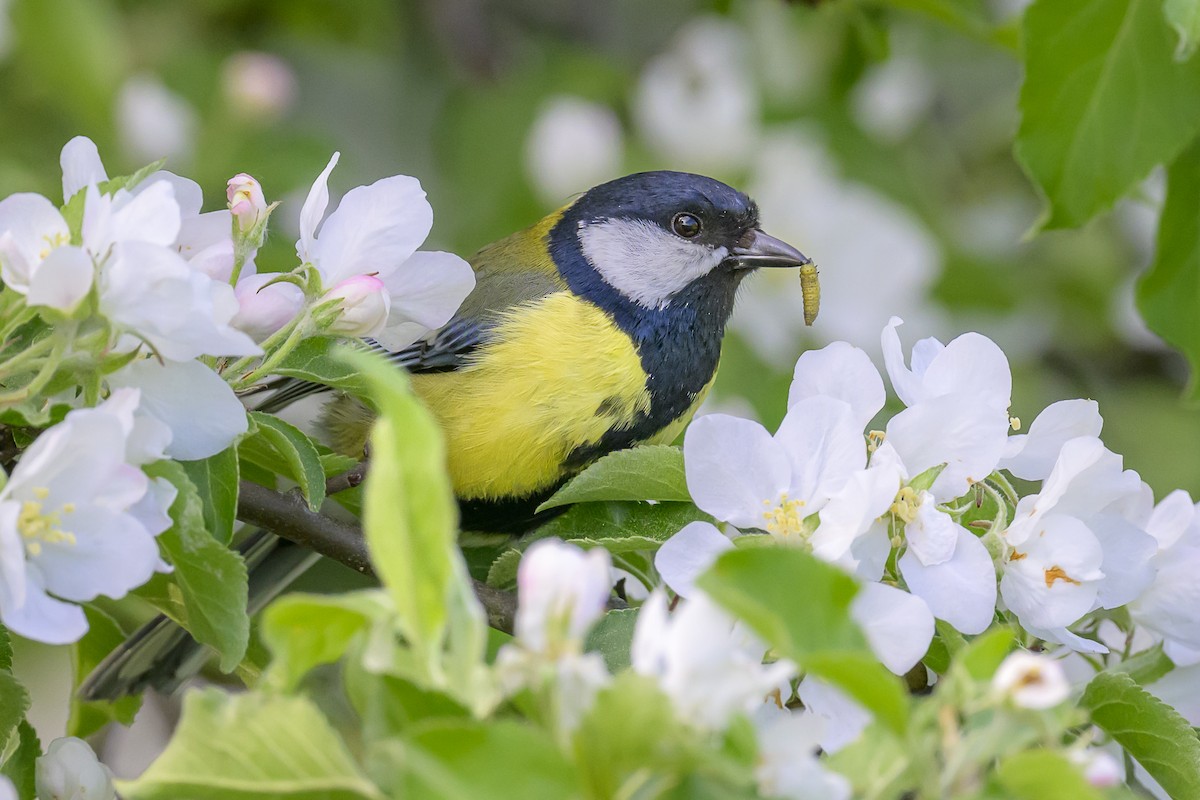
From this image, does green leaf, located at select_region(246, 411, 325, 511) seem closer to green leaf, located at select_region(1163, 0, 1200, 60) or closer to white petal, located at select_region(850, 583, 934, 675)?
white petal, located at select_region(850, 583, 934, 675)

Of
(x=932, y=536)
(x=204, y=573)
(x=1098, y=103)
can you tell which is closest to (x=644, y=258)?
(x=1098, y=103)

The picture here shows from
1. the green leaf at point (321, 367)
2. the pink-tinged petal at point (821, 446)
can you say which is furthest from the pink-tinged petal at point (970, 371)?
the green leaf at point (321, 367)

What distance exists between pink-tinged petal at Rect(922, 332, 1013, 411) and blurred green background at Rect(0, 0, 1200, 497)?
1.24 metres

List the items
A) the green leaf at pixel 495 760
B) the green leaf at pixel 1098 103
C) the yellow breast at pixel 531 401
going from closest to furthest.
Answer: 1. the green leaf at pixel 495 760
2. the green leaf at pixel 1098 103
3. the yellow breast at pixel 531 401

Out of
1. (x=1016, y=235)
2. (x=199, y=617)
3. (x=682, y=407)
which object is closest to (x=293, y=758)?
(x=199, y=617)

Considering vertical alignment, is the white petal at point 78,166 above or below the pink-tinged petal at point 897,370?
above

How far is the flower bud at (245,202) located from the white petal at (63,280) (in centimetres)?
28

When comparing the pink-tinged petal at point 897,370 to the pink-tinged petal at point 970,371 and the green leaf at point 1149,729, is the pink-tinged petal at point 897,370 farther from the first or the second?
the green leaf at point 1149,729

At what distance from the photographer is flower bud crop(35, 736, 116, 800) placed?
4.94 feet

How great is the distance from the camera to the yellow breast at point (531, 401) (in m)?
2.48

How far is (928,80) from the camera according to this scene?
534 centimetres

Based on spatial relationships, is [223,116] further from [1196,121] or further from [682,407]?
[1196,121]

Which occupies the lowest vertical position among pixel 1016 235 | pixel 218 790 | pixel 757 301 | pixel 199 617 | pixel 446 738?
pixel 1016 235

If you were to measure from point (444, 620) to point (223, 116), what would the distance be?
3.21 metres
